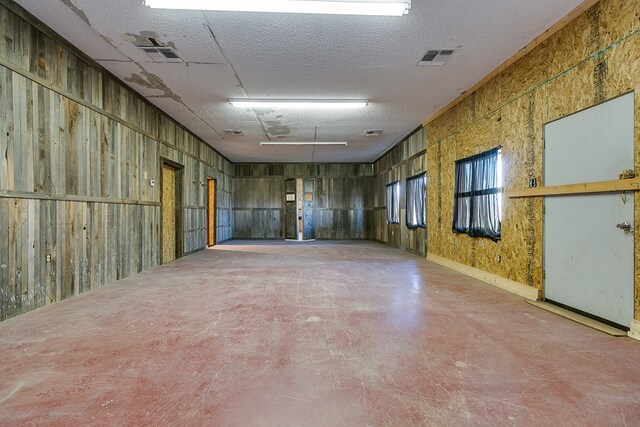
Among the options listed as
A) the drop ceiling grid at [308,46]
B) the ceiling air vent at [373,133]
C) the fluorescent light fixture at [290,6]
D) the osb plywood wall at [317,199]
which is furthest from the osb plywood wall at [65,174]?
the osb plywood wall at [317,199]

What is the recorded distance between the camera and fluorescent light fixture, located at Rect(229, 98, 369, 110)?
18.9 ft

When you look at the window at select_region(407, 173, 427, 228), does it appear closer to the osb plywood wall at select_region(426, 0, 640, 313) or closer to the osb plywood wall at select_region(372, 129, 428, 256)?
the osb plywood wall at select_region(372, 129, 428, 256)

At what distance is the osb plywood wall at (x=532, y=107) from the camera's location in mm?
2873

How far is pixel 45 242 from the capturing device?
3.50m

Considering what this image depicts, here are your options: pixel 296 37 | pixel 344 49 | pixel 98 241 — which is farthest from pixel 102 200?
pixel 344 49

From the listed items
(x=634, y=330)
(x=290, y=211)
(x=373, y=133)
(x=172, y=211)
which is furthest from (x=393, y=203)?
(x=634, y=330)

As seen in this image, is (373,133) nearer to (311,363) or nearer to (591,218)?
(591,218)

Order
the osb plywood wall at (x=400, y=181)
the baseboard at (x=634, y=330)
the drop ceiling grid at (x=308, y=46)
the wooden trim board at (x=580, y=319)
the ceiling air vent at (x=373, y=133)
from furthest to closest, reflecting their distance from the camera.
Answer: the ceiling air vent at (x=373, y=133) → the osb plywood wall at (x=400, y=181) → the drop ceiling grid at (x=308, y=46) → the wooden trim board at (x=580, y=319) → the baseboard at (x=634, y=330)

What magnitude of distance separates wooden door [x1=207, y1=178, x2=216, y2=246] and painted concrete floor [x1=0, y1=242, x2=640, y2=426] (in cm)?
626

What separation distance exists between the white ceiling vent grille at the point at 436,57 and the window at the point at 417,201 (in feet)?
11.4

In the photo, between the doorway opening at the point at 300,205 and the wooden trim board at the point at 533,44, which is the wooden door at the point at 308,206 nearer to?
the doorway opening at the point at 300,205

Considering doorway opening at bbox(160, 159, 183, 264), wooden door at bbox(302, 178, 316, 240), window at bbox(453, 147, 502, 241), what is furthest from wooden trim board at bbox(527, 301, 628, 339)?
wooden door at bbox(302, 178, 316, 240)

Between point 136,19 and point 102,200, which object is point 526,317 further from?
point 102,200

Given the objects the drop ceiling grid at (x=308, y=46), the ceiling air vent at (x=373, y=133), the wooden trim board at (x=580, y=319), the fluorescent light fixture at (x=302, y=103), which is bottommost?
the wooden trim board at (x=580, y=319)
